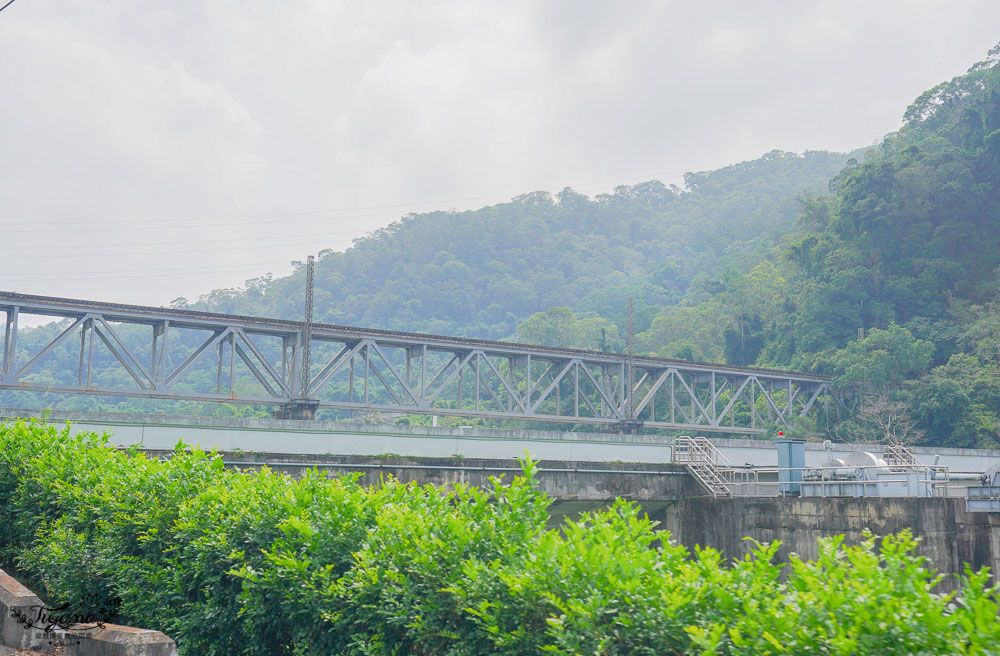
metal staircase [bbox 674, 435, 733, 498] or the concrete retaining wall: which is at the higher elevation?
metal staircase [bbox 674, 435, 733, 498]

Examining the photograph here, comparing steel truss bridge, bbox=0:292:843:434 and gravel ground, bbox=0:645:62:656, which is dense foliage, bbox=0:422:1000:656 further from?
steel truss bridge, bbox=0:292:843:434

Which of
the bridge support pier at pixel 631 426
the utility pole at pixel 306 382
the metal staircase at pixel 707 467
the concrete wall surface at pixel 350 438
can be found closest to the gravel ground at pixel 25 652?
the concrete wall surface at pixel 350 438

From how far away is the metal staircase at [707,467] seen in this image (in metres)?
21.3

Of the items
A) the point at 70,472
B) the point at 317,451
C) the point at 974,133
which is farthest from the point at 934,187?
the point at 70,472

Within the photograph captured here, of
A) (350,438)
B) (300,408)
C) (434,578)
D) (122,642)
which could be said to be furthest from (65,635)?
(300,408)

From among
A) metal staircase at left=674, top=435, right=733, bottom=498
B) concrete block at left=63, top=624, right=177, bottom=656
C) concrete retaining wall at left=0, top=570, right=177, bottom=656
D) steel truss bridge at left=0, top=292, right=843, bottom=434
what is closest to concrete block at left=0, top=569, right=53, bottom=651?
concrete retaining wall at left=0, top=570, right=177, bottom=656

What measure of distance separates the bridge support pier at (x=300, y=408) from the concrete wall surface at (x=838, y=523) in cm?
1514

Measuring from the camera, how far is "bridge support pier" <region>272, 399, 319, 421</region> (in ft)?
104

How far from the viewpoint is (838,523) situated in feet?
60.9

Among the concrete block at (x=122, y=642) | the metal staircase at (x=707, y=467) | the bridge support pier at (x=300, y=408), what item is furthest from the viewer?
the bridge support pier at (x=300, y=408)

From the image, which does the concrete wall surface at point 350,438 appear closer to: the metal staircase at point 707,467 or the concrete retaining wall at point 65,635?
the metal staircase at point 707,467

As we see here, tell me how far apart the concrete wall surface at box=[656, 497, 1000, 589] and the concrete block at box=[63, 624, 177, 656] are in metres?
13.2

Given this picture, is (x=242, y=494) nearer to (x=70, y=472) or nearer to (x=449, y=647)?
(x=449, y=647)

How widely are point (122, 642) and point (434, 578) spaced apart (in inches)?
101
